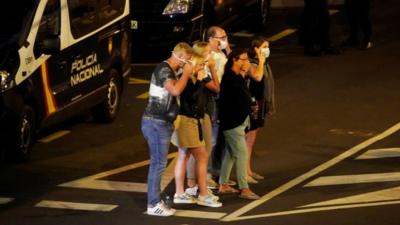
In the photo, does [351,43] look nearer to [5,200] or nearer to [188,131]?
[188,131]

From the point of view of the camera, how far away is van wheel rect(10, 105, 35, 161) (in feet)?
39.8

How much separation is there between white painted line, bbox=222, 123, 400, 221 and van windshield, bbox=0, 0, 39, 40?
3351 mm

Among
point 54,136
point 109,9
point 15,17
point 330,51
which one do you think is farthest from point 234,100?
point 330,51

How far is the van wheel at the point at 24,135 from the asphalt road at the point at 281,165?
0.49ft

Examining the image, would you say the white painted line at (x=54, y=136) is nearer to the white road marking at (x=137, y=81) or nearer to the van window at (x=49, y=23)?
the van window at (x=49, y=23)

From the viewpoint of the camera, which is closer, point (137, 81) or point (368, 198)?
point (368, 198)

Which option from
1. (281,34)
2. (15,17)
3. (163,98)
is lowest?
(281,34)

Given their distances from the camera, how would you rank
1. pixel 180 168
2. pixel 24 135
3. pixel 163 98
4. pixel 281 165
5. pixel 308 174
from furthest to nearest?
pixel 281 165 < pixel 24 135 < pixel 308 174 < pixel 180 168 < pixel 163 98

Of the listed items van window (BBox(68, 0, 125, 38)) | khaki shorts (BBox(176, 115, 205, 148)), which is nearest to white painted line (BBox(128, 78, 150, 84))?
van window (BBox(68, 0, 125, 38))

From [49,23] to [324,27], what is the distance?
7340 mm

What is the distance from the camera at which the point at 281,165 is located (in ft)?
41.0

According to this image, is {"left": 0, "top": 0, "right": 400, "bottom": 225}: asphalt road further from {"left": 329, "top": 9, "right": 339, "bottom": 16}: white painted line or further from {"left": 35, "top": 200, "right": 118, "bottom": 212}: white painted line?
{"left": 329, "top": 9, "right": 339, "bottom": 16}: white painted line

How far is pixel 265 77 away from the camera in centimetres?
1145

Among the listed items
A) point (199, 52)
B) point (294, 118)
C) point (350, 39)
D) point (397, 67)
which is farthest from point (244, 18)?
point (199, 52)
